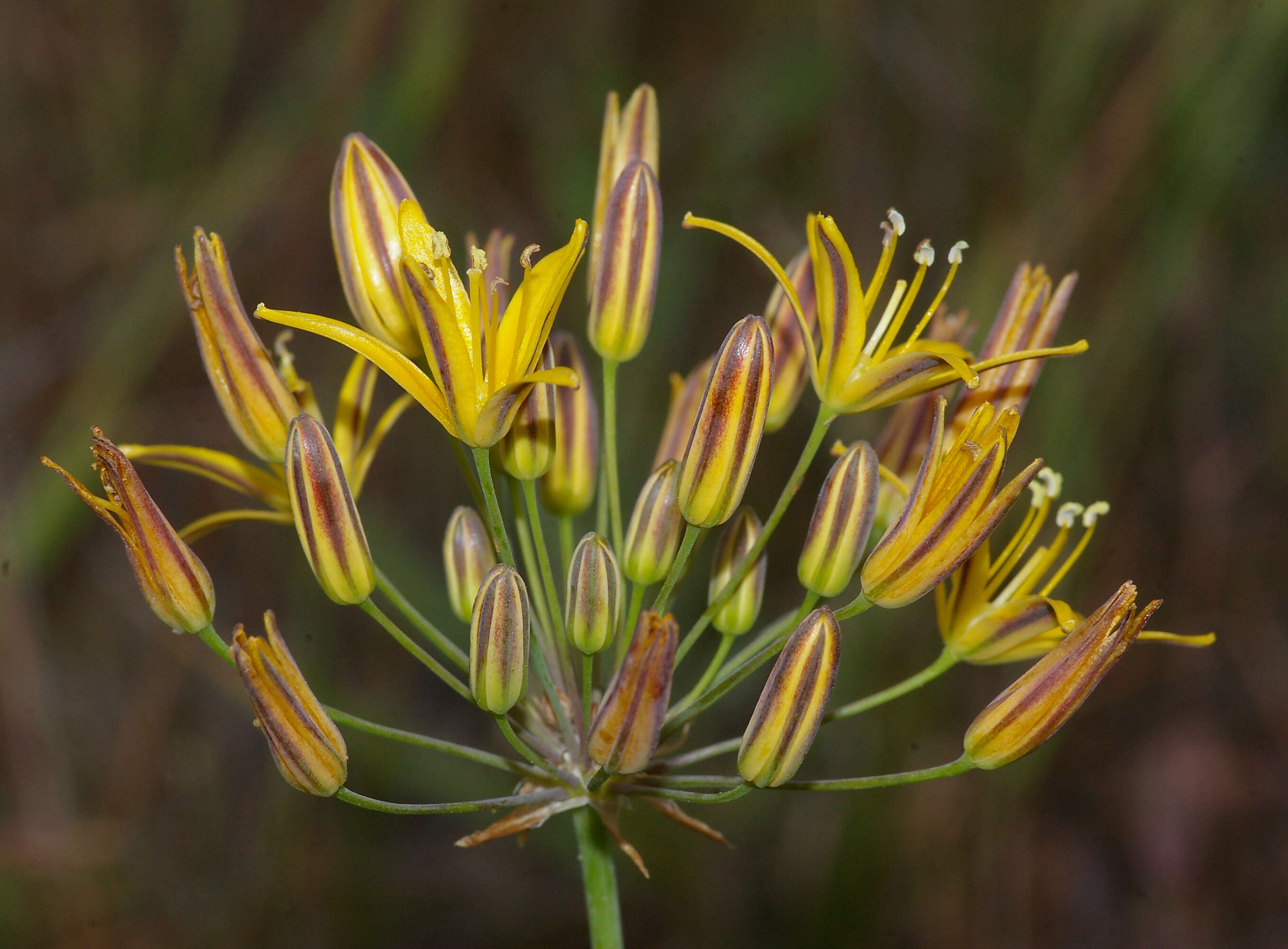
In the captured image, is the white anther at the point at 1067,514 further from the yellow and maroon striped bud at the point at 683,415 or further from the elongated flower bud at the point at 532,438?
the elongated flower bud at the point at 532,438

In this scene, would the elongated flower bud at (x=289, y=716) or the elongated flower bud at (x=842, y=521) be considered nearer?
the elongated flower bud at (x=289, y=716)

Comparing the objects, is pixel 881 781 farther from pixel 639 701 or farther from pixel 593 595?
pixel 593 595

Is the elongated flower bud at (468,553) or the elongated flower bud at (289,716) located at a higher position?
the elongated flower bud at (468,553)

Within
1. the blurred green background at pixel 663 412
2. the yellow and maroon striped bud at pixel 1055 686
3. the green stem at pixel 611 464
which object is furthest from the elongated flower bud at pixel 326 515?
the blurred green background at pixel 663 412

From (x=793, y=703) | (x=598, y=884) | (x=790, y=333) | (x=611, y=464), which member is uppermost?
(x=790, y=333)

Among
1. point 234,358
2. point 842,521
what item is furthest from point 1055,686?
point 234,358

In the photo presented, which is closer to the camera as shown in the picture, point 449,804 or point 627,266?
point 449,804
